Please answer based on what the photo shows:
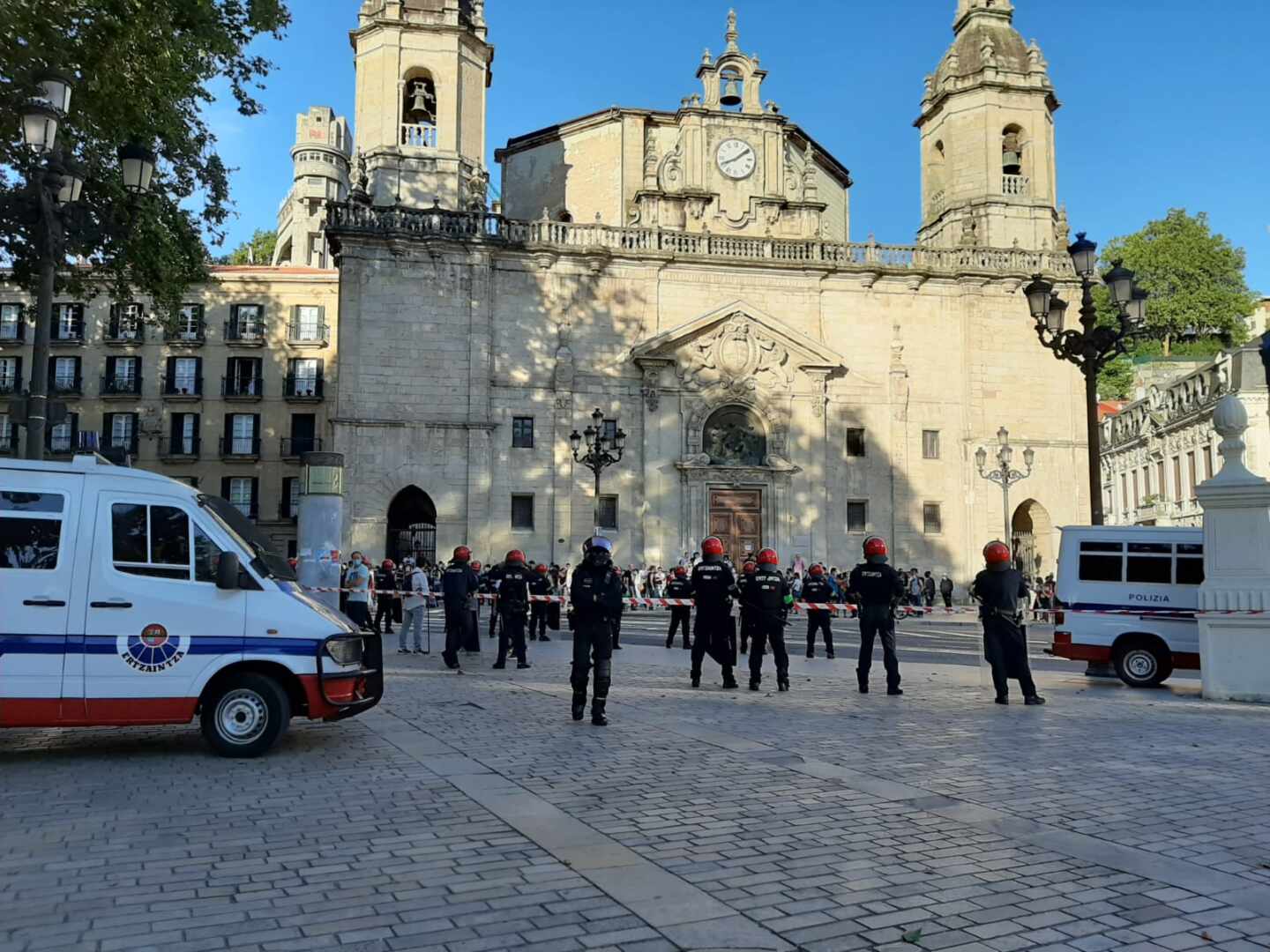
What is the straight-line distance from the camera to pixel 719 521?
3638 cm

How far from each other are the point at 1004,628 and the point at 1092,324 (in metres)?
7.30

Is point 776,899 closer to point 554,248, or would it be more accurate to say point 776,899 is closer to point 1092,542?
point 1092,542

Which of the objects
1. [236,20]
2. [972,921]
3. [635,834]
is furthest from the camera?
[236,20]

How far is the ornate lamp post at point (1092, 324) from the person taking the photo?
1600 cm

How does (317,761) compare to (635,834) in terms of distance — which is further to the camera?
(317,761)

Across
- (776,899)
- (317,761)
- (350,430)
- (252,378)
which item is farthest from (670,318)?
(776,899)

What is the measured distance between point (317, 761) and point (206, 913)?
355 cm

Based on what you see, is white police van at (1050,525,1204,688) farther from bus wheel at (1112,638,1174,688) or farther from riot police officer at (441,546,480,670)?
riot police officer at (441,546,480,670)

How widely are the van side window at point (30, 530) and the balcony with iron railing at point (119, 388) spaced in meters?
43.2

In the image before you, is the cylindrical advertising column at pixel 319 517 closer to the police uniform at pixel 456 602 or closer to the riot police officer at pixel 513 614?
the police uniform at pixel 456 602

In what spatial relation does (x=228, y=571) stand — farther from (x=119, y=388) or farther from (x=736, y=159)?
(x=119, y=388)

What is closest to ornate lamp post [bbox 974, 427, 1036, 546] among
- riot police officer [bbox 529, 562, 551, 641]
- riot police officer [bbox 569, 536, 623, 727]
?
riot police officer [bbox 529, 562, 551, 641]

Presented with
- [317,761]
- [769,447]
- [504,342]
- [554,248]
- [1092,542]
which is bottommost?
[317,761]

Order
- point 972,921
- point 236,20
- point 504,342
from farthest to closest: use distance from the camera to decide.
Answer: point 504,342 → point 236,20 → point 972,921
